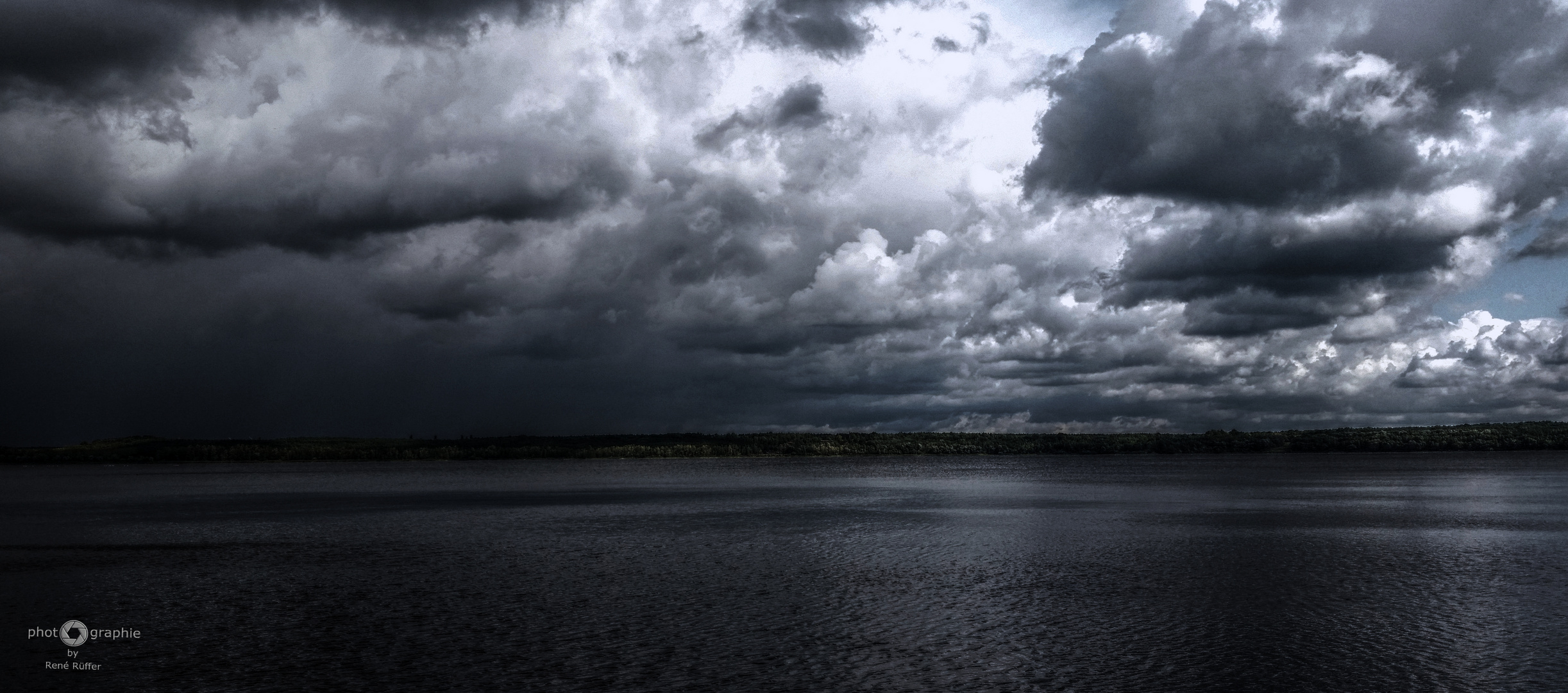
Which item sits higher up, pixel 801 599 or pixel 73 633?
pixel 73 633

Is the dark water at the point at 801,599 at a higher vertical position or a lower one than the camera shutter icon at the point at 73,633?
lower

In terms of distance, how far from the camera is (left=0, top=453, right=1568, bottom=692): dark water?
66.0ft

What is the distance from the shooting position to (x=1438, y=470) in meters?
147

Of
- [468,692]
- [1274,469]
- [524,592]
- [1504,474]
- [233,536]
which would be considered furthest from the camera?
[1274,469]

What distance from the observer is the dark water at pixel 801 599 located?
2012 cm

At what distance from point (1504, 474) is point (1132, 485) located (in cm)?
5596

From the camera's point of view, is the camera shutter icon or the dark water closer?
the dark water

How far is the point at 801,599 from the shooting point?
28766 mm

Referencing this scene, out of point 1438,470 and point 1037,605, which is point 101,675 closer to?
point 1037,605

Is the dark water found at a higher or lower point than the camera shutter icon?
lower

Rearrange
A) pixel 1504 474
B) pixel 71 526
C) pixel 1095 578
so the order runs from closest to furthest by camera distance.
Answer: pixel 1095 578 < pixel 71 526 < pixel 1504 474

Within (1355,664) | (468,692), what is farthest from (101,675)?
(1355,664)

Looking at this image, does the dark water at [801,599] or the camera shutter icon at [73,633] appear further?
the camera shutter icon at [73,633]

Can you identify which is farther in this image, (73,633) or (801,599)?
(801,599)
